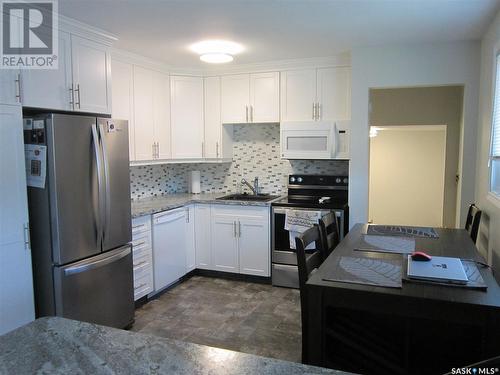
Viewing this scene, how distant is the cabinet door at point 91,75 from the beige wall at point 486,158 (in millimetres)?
2953

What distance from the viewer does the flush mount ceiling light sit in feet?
11.3

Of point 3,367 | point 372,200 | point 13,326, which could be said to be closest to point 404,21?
point 3,367

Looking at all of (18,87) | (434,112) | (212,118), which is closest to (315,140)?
(212,118)

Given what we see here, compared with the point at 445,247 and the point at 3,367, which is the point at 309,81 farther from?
the point at 3,367

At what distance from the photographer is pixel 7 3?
7.62 ft

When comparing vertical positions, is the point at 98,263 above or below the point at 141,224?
below

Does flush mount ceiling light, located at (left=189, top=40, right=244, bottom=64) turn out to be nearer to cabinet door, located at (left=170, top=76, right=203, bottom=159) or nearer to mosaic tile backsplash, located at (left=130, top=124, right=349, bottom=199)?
cabinet door, located at (left=170, top=76, right=203, bottom=159)

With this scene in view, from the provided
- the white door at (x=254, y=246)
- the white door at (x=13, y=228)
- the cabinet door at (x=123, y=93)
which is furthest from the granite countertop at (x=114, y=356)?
the white door at (x=254, y=246)

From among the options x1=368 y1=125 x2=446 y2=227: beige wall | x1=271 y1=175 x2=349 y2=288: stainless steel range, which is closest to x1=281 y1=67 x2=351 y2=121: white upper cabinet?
x1=271 y1=175 x2=349 y2=288: stainless steel range

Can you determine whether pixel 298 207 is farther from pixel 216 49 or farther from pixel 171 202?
pixel 216 49

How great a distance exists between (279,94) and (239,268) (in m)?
1.94

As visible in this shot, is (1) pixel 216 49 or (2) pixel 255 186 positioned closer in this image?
(1) pixel 216 49

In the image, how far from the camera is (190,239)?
4.31m

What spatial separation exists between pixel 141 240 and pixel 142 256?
15 cm
